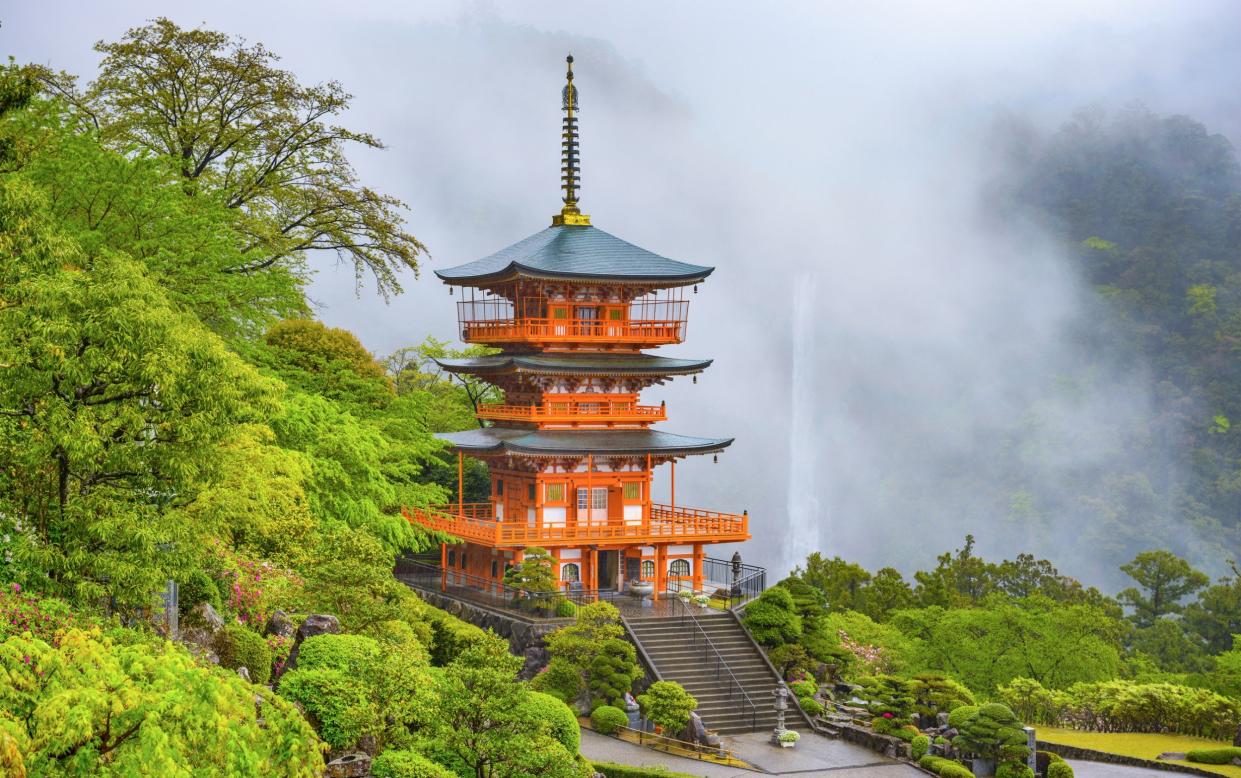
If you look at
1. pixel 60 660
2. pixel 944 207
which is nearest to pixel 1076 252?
pixel 944 207

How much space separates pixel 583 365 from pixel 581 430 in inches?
80.1

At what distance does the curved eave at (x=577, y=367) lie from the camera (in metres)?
36.7

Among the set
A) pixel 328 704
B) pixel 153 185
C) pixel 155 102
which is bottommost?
pixel 328 704

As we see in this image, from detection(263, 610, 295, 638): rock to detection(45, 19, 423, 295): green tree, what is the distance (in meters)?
14.1

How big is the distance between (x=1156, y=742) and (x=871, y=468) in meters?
75.4

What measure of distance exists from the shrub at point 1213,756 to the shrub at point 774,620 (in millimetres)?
9701

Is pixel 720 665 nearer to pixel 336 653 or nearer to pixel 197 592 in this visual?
pixel 336 653

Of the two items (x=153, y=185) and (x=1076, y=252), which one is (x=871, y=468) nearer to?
(x=1076, y=252)

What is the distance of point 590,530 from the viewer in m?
36.5

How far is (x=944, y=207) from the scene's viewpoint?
112 metres

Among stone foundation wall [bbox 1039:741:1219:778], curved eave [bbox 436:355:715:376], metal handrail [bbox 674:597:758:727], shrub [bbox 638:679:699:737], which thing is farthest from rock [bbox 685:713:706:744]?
curved eave [bbox 436:355:715:376]

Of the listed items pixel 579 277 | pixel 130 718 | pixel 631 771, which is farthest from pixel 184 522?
pixel 579 277

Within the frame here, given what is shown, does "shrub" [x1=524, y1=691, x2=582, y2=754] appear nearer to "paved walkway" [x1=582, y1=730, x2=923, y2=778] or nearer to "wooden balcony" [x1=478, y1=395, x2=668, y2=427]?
"paved walkway" [x1=582, y1=730, x2=923, y2=778]

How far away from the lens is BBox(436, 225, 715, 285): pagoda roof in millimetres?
37062
